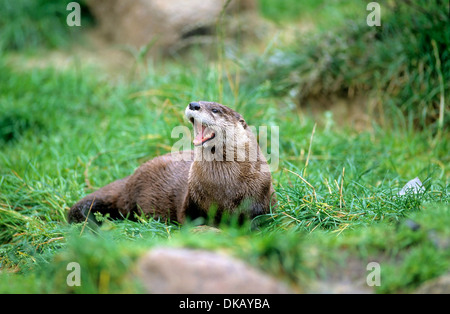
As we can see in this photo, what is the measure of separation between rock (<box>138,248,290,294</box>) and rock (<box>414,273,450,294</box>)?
0.51 metres

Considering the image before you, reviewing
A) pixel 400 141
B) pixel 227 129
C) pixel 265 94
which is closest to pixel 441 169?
pixel 400 141

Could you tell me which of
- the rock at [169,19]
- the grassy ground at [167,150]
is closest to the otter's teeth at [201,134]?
the grassy ground at [167,150]

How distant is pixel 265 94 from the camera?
4.89m

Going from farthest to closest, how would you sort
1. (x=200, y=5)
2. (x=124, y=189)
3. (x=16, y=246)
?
1. (x=200, y=5)
2. (x=124, y=189)
3. (x=16, y=246)

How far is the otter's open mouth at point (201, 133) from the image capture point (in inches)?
119

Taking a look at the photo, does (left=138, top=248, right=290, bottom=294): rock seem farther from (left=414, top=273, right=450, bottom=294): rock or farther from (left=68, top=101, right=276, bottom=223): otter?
(left=68, top=101, right=276, bottom=223): otter

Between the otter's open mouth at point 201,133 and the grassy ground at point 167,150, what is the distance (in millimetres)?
449

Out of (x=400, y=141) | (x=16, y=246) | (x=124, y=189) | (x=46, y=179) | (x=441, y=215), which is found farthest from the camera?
(x=400, y=141)

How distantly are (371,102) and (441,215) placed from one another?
2807 mm

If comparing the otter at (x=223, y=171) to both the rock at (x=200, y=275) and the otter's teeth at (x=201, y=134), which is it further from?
the rock at (x=200, y=275)

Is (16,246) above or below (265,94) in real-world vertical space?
below

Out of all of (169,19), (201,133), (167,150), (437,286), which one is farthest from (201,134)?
(169,19)
